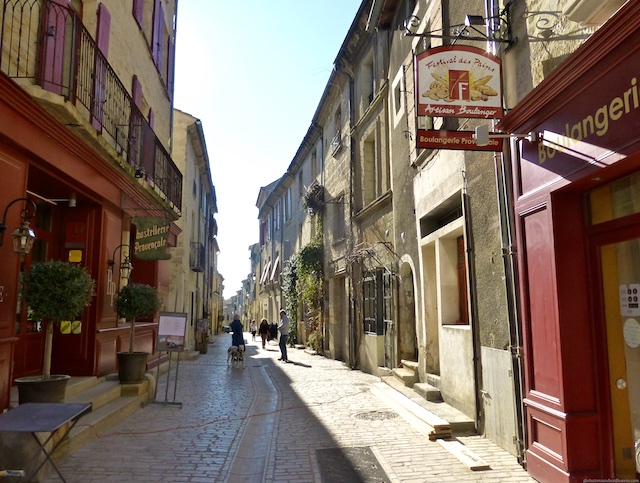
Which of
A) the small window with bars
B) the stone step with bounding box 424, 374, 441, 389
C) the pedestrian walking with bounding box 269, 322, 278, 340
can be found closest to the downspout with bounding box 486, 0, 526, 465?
the stone step with bounding box 424, 374, 441, 389

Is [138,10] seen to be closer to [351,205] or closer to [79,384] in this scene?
[351,205]

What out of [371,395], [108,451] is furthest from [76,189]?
[371,395]

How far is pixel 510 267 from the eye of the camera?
5727 mm

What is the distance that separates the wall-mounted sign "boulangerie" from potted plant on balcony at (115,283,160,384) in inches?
35.9

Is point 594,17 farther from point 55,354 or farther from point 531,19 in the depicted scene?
point 55,354

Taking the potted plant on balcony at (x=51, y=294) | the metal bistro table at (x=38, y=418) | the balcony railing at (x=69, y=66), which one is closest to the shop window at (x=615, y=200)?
the metal bistro table at (x=38, y=418)

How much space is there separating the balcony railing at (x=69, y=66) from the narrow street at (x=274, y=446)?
4200 mm

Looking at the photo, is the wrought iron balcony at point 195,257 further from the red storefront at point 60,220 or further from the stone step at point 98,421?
the stone step at point 98,421

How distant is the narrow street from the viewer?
5.10 metres

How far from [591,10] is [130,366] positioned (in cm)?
750

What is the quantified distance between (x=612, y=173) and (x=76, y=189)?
21.8 ft

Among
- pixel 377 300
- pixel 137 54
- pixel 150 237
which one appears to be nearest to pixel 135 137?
pixel 137 54

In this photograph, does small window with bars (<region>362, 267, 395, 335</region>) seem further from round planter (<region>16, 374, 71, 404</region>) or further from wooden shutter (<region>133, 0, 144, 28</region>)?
wooden shutter (<region>133, 0, 144, 28</region>)

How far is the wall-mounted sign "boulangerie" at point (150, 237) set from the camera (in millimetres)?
9352
